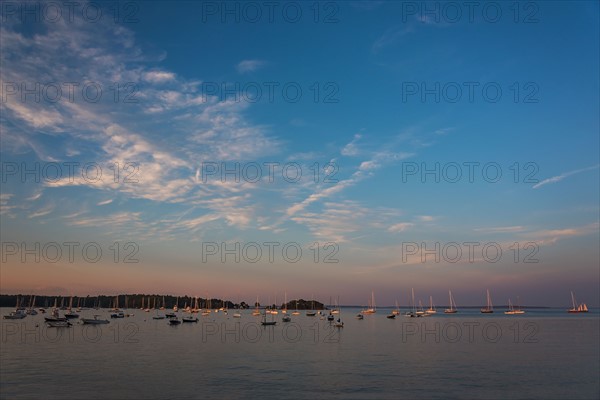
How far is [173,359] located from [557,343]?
77.0 meters

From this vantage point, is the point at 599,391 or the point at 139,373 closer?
the point at 599,391

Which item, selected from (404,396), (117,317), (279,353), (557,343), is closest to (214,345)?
(279,353)

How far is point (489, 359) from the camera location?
69.2 meters

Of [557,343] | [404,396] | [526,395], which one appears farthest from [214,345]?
[557,343]

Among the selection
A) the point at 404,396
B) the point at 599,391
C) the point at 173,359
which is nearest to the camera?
the point at 404,396

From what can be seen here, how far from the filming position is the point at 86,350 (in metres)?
75.3

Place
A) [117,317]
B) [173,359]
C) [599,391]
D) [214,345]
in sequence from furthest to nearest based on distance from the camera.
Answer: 1. [117,317]
2. [214,345]
3. [173,359]
4. [599,391]

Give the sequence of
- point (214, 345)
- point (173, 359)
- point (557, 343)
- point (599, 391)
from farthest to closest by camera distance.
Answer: point (557, 343) < point (214, 345) < point (173, 359) < point (599, 391)

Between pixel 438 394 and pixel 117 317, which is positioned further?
pixel 117 317

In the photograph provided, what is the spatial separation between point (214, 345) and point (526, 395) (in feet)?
188

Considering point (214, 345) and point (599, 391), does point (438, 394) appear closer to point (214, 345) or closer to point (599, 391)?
point (599, 391)

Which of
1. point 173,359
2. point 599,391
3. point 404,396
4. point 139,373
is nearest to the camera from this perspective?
point 404,396

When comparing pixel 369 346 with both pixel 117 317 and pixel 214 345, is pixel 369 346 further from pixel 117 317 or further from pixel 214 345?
pixel 117 317

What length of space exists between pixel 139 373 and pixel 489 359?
48.8 m
